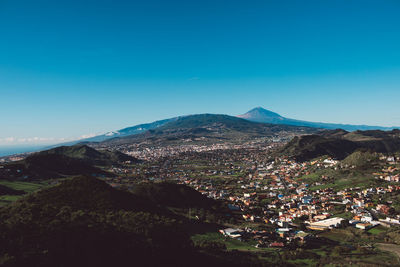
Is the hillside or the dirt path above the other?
the hillside

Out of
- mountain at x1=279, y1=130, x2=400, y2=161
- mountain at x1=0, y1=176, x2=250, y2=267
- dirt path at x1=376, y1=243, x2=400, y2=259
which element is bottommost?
dirt path at x1=376, y1=243, x2=400, y2=259

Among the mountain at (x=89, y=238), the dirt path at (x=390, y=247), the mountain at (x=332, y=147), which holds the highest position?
the mountain at (x=89, y=238)

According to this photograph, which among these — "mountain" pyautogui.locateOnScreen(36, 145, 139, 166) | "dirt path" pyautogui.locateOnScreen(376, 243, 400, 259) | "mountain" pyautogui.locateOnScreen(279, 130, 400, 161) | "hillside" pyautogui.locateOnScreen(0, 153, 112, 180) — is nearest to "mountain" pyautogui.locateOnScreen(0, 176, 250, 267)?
"dirt path" pyautogui.locateOnScreen(376, 243, 400, 259)

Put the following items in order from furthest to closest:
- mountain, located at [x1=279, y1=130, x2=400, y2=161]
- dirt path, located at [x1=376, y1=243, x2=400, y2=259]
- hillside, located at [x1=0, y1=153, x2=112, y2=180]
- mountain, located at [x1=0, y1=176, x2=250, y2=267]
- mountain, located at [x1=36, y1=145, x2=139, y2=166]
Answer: mountain, located at [x1=36, y1=145, x2=139, y2=166]
mountain, located at [x1=279, y1=130, x2=400, y2=161]
hillside, located at [x1=0, y1=153, x2=112, y2=180]
dirt path, located at [x1=376, y1=243, x2=400, y2=259]
mountain, located at [x1=0, y1=176, x2=250, y2=267]

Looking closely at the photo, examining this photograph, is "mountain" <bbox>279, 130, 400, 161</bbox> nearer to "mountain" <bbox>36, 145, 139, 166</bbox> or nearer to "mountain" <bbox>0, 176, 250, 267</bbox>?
"mountain" <bbox>36, 145, 139, 166</bbox>

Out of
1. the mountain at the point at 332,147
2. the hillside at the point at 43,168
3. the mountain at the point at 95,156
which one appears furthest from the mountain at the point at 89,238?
the mountain at the point at 95,156

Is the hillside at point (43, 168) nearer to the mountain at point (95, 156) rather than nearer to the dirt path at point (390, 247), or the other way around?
the mountain at point (95, 156)

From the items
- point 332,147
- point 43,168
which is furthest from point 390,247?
point 332,147

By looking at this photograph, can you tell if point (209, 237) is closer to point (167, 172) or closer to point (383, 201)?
point (383, 201)

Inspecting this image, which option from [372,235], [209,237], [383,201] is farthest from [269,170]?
[209,237]

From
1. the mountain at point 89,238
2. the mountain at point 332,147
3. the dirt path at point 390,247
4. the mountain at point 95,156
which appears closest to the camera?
the mountain at point 89,238

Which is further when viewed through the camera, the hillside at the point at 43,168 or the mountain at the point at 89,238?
the hillside at the point at 43,168
